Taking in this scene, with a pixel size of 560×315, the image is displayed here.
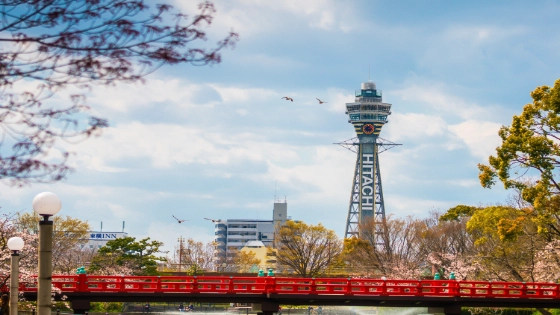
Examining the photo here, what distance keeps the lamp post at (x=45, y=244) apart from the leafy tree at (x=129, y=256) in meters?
53.2

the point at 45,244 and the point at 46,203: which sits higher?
the point at 46,203

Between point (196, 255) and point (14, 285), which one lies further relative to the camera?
point (196, 255)

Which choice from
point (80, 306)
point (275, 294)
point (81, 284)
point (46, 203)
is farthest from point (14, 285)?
point (275, 294)

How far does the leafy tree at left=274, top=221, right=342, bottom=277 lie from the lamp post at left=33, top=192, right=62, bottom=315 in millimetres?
65182

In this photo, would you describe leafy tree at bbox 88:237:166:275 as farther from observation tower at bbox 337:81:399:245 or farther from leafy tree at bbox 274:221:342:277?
observation tower at bbox 337:81:399:245

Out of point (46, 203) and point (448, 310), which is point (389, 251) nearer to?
point (448, 310)

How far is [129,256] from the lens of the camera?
2717 inches

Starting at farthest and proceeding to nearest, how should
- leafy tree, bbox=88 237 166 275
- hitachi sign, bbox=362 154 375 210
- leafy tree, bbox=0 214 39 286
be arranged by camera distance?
hitachi sign, bbox=362 154 375 210
leafy tree, bbox=88 237 166 275
leafy tree, bbox=0 214 39 286

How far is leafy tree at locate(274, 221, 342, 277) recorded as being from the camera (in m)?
79.8

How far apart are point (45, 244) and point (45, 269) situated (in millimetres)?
462

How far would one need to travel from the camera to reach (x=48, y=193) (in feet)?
47.8

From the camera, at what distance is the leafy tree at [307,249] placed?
79.8 meters

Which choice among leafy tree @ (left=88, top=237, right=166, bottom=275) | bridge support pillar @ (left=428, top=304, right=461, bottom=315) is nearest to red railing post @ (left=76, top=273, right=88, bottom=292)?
bridge support pillar @ (left=428, top=304, right=461, bottom=315)

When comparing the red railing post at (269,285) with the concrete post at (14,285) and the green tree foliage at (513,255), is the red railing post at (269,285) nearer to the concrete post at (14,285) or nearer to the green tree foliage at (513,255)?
the green tree foliage at (513,255)
